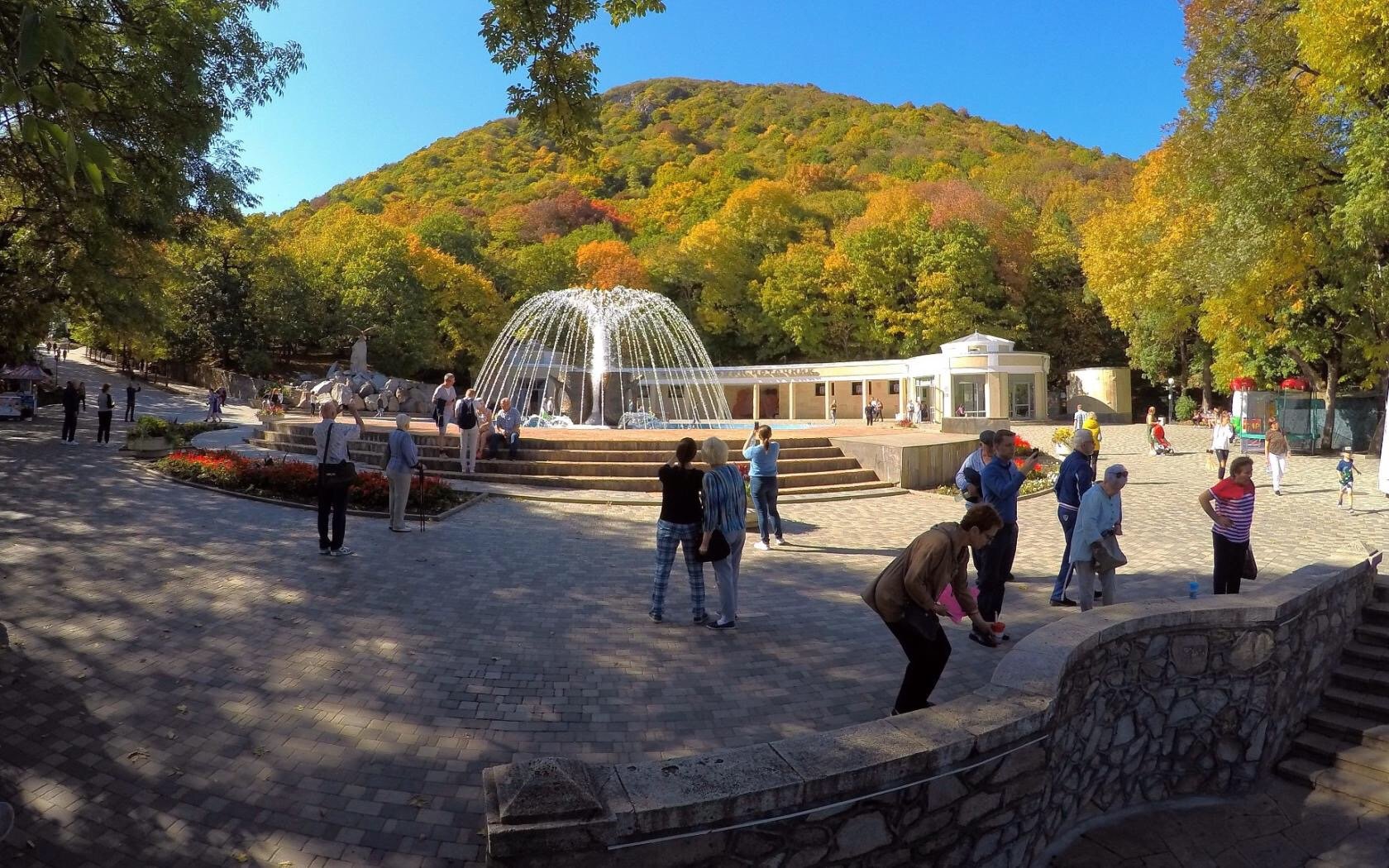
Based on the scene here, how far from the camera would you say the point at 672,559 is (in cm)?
651

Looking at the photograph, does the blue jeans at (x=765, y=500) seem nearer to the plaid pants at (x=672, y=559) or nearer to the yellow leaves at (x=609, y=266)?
the plaid pants at (x=672, y=559)

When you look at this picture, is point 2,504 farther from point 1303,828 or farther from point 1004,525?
point 1303,828

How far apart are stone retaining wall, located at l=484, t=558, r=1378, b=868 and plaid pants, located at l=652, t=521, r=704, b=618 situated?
2.69 m

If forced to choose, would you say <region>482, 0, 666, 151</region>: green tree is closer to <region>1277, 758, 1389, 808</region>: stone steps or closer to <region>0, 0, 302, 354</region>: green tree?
<region>0, 0, 302, 354</region>: green tree

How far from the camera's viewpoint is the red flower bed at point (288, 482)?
11.4 m

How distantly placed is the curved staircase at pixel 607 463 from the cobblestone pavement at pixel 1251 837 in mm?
8923

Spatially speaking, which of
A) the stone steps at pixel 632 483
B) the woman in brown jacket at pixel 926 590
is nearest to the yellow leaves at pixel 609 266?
the stone steps at pixel 632 483


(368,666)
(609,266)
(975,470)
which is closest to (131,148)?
(368,666)

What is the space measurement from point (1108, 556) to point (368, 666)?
615 cm

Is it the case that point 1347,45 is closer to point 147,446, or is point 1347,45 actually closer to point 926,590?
point 926,590

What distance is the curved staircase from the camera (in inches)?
574

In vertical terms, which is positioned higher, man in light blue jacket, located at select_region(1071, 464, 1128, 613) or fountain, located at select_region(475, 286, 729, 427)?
fountain, located at select_region(475, 286, 729, 427)

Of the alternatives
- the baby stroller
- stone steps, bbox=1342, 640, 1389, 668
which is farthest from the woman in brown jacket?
the baby stroller

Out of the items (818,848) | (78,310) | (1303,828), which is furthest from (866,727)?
(78,310)
